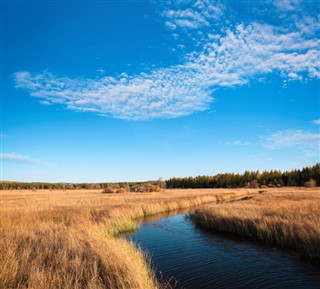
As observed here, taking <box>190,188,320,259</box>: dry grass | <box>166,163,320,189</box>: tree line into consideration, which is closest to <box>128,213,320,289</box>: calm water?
<box>190,188,320,259</box>: dry grass

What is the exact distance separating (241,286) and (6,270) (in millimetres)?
7615

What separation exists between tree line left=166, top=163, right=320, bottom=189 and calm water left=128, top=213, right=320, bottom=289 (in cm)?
8157

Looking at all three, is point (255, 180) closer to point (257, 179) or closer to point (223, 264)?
point (257, 179)

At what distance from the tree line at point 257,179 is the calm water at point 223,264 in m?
81.6

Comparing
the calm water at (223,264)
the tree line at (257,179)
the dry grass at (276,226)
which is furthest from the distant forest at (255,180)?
the calm water at (223,264)

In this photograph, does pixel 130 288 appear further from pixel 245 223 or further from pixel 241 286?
pixel 245 223

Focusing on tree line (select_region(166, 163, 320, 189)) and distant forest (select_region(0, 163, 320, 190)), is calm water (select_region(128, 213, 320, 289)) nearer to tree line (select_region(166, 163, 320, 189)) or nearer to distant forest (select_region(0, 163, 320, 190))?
distant forest (select_region(0, 163, 320, 190))

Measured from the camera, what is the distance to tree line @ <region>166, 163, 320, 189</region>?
307 ft

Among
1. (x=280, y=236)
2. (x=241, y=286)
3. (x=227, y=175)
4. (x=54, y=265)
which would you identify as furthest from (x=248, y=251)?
(x=227, y=175)

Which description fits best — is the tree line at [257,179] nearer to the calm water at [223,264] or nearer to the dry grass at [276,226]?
the dry grass at [276,226]

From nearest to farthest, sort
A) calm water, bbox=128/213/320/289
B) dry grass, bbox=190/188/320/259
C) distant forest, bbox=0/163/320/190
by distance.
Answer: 1. calm water, bbox=128/213/320/289
2. dry grass, bbox=190/188/320/259
3. distant forest, bbox=0/163/320/190

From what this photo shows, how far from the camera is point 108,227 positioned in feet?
58.4

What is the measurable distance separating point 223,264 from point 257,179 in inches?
4426

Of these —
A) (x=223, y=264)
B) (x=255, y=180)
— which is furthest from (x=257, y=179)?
(x=223, y=264)
